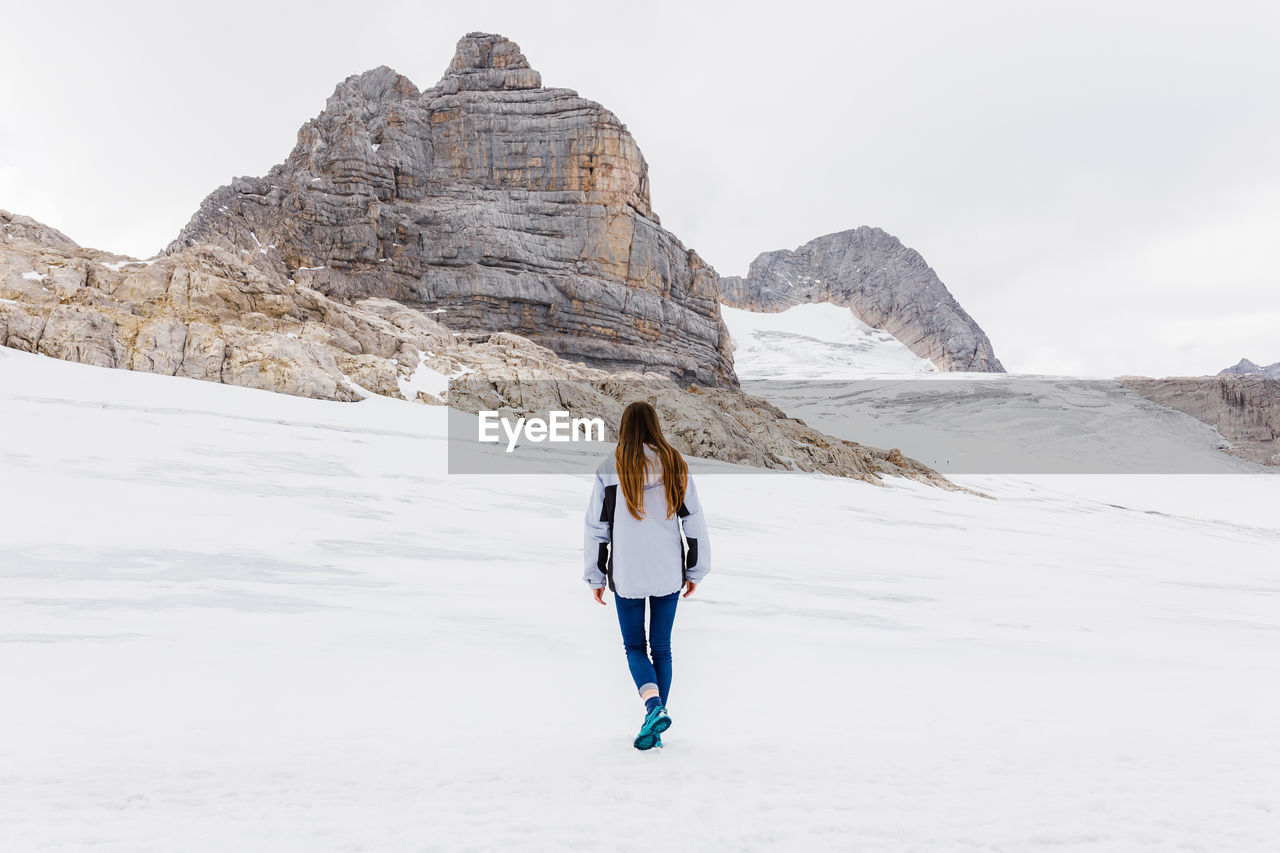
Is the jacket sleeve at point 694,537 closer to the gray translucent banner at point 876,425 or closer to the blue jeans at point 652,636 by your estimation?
the blue jeans at point 652,636

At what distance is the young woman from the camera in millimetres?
2967

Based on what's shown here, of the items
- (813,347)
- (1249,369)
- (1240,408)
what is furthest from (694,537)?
(1249,369)

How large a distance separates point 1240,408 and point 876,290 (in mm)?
94810

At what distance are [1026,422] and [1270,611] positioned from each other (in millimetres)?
50453

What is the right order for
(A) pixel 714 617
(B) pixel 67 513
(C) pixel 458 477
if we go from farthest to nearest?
(C) pixel 458 477
(B) pixel 67 513
(A) pixel 714 617

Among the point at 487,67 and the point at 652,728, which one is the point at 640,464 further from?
the point at 487,67

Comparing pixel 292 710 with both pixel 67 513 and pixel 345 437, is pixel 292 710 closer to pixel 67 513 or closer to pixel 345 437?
pixel 67 513

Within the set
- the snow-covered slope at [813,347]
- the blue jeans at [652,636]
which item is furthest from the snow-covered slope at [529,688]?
the snow-covered slope at [813,347]

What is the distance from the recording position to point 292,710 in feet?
9.75

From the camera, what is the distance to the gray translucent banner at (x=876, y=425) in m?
17.2

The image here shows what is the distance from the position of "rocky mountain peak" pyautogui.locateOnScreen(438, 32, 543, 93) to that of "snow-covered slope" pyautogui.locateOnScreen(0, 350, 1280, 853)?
56882 mm

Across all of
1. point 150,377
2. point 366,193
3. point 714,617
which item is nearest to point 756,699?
point 714,617

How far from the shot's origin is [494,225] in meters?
49.8

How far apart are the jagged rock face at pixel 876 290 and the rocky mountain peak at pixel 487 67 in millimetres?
96508
